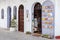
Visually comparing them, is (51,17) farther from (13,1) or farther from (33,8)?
(13,1)

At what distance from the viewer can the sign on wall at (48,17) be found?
600 inches

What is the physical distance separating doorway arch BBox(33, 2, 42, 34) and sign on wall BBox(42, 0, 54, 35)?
0.99 metres

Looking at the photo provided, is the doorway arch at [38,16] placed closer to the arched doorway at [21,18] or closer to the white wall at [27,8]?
the white wall at [27,8]

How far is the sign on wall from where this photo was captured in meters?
15.2

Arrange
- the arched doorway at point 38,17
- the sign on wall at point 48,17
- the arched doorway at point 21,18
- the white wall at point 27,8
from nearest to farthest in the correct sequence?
the white wall at point 27,8 < the sign on wall at point 48,17 < the arched doorway at point 38,17 < the arched doorway at point 21,18

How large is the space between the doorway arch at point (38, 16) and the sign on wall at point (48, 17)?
39.0 inches

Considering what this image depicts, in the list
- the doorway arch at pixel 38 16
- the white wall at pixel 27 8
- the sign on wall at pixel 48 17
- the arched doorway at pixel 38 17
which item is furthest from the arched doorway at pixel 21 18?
→ the sign on wall at pixel 48 17

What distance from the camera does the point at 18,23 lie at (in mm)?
20719

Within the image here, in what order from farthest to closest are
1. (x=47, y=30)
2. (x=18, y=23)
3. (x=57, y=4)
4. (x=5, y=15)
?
(x=5, y=15), (x=18, y=23), (x=47, y=30), (x=57, y=4)

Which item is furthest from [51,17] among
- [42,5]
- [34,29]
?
[34,29]

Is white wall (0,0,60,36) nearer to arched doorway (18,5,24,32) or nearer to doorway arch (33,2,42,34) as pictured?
doorway arch (33,2,42,34)

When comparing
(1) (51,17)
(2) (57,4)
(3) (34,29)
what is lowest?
(3) (34,29)

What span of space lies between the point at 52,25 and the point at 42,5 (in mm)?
2364

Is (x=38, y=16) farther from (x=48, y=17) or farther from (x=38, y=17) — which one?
(x=48, y=17)
